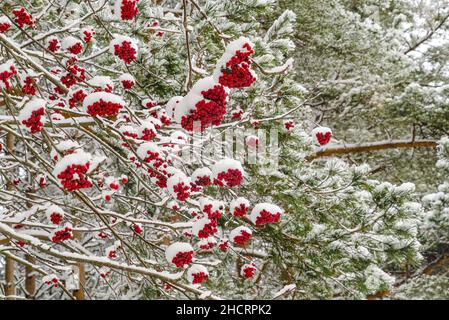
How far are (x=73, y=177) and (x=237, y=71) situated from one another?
823mm

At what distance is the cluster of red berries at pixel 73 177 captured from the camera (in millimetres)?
1902

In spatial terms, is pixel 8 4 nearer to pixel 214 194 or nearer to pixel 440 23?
pixel 214 194

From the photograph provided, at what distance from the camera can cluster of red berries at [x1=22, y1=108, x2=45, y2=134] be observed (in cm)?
205

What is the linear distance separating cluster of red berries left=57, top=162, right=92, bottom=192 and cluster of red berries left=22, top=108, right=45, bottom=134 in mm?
322

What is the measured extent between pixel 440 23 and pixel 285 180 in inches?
186

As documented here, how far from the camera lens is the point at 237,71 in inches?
67.8

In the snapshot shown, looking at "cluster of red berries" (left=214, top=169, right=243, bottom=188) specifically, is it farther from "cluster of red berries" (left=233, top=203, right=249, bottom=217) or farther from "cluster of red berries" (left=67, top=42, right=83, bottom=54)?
"cluster of red berries" (left=67, top=42, right=83, bottom=54)

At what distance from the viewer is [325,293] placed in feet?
13.1

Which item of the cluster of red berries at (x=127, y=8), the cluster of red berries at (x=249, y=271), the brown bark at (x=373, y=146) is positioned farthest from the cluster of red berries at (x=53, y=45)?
the brown bark at (x=373, y=146)

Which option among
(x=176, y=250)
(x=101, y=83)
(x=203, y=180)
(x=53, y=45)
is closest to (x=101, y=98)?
(x=101, y=83)

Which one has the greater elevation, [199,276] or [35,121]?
[35,121]

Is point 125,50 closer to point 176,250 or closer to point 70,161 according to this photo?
point 70,161
